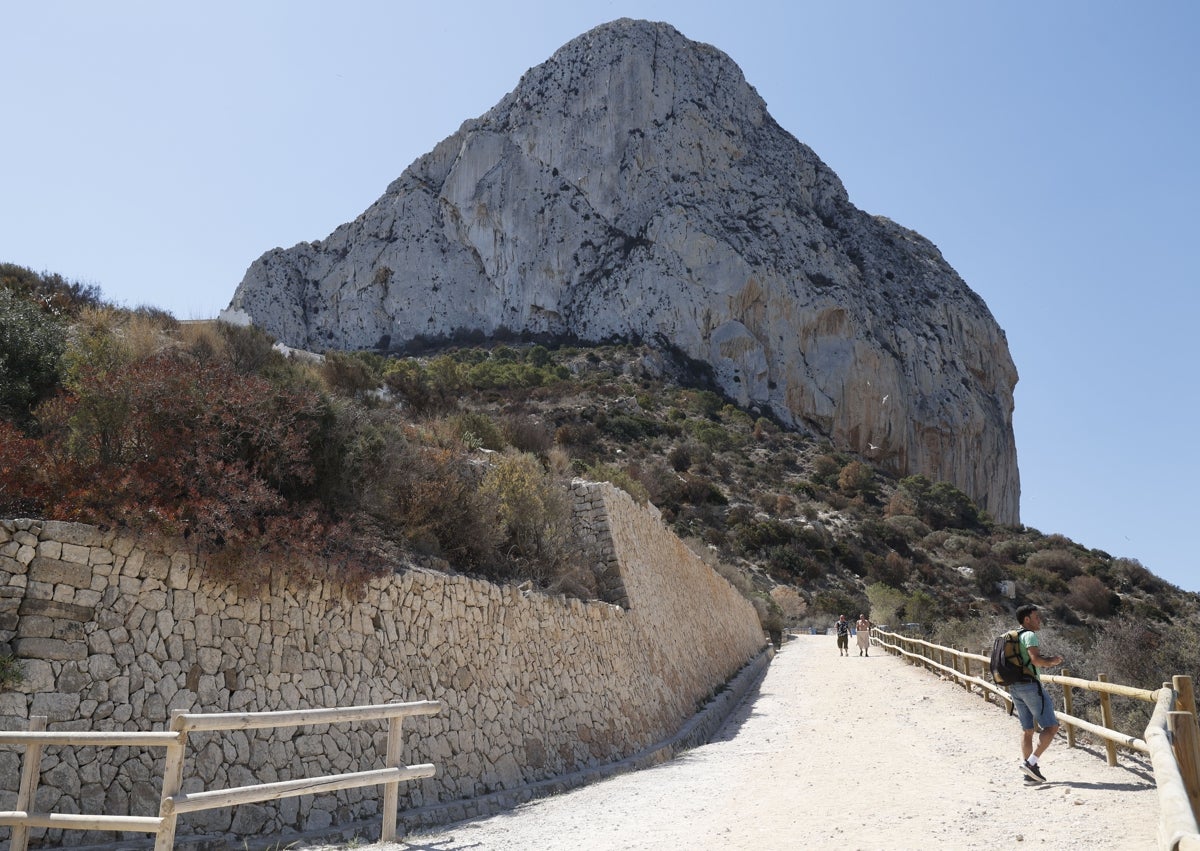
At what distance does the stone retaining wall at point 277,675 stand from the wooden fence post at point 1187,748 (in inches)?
253

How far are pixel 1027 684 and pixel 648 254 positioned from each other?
69310 millimetres

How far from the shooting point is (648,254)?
75.4 m

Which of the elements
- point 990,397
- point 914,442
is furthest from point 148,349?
point 990,397

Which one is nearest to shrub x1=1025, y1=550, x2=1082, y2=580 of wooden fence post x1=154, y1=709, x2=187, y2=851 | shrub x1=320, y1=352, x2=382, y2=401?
shrub x1=320, y1=352, x2=382, y2=401

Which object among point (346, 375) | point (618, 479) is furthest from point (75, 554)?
point (618, 479)

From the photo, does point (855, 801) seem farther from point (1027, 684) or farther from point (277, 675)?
point (277, 675)

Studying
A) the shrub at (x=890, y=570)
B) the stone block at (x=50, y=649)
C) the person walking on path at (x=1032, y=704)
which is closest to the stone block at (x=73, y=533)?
the stone block at (x=50, y=649)

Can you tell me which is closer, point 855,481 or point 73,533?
point 73,533

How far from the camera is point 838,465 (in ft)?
231

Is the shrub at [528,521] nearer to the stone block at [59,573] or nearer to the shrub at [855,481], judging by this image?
the stone block at [59,573]

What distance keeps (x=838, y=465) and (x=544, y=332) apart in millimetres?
28277

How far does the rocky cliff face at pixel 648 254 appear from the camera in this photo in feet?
249

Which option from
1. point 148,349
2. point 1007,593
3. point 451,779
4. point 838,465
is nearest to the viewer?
point 451,779

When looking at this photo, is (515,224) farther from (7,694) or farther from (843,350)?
(7,694)
